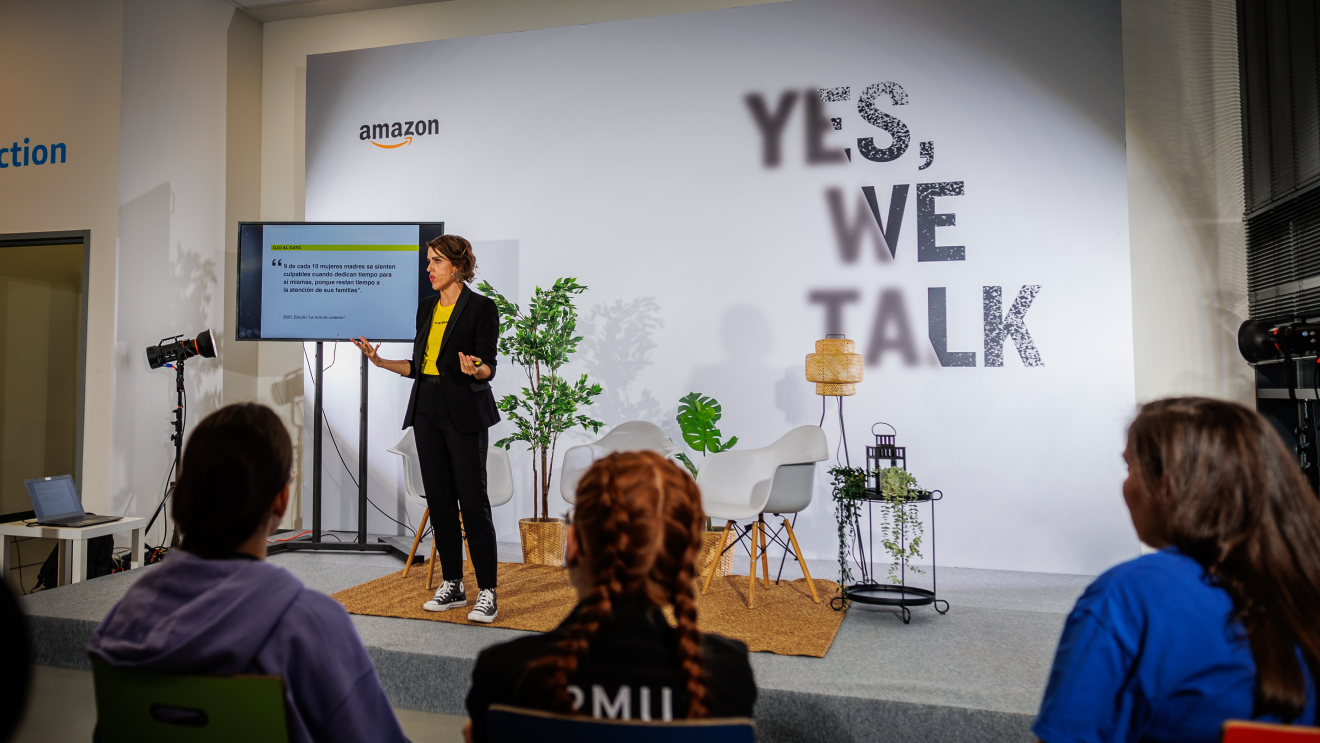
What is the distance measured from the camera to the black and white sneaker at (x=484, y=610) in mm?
3369

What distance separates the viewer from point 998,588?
4.22 m

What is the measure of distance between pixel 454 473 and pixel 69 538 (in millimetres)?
2271

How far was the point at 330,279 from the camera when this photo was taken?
16.3 feet

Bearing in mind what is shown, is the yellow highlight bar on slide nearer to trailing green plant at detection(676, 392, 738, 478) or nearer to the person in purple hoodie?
trailing green plant at detection(676, 392, 738, 478)

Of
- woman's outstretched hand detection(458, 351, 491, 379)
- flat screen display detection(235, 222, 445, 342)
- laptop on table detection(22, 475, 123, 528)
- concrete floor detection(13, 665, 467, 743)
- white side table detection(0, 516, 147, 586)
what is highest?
flat screen display detection(235, 222, 445, 342)

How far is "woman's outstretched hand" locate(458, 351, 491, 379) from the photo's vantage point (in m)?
3.31

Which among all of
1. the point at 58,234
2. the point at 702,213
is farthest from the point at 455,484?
the point at 58,234

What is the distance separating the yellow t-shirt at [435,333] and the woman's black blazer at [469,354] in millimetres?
22

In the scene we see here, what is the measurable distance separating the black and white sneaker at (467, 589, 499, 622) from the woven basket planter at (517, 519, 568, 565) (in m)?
1.19

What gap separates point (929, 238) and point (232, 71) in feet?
16.5

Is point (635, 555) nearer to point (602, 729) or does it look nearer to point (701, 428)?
point (602, 729)

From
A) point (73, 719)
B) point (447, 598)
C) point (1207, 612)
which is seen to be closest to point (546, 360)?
point (447, 598)

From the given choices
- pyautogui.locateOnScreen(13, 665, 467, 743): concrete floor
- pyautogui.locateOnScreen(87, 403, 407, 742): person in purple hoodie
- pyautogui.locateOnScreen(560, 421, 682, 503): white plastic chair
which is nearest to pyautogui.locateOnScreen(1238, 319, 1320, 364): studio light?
pyautogui.locateOnScreen(560, 421, 682, 503): white plastic chair

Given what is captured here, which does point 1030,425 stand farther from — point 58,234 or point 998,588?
point 58,234
